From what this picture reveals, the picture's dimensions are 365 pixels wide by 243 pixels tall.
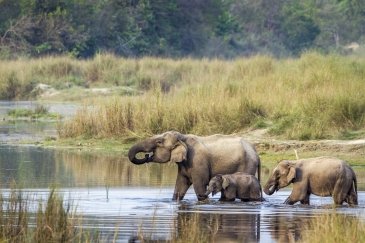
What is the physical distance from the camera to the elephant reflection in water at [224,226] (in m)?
13.2

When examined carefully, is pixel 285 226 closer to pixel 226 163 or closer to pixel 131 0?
pixel 226 163

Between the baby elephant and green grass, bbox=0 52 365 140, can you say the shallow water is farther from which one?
the baby elephant

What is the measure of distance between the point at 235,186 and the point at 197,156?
0.77 metres

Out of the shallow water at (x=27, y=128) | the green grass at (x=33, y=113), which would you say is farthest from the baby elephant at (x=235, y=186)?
the green grass at (x=33, y=113)

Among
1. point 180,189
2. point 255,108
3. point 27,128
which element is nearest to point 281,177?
point 180,189

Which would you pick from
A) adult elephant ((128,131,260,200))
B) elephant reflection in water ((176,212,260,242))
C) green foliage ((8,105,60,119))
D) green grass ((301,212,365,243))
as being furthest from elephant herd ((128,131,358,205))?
green foliage ((8,105,60,119))

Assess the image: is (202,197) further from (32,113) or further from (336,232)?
(32,113)

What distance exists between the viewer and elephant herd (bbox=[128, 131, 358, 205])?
16953 millimetres

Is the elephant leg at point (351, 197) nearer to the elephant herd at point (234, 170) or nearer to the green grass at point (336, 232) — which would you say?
the elephant herd at point (234, 170)

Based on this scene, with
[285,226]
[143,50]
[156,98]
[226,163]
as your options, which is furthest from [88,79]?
[285,226]

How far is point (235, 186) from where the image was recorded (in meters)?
17.0

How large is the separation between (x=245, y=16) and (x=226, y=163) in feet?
227

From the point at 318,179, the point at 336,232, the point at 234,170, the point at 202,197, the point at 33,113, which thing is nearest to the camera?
the point at 336,232

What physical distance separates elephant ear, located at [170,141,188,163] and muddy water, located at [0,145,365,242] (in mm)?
585
